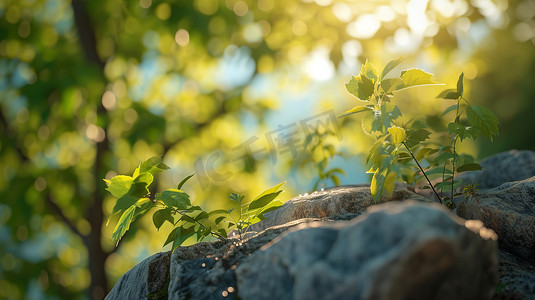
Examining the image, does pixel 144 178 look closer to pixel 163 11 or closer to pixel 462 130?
pixel 462 130

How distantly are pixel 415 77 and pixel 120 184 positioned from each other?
3.73 ft

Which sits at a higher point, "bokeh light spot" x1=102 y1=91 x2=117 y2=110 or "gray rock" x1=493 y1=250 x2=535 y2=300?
"bokeh light spot" x1=102 y1=91 x2=117 y2=110

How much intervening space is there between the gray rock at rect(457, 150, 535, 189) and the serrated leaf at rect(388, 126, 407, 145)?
4.52 ft

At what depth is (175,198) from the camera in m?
1.52

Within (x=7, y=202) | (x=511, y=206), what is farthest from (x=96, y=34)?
(x=511, y=206)

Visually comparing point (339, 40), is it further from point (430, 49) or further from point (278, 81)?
point (278, 81)

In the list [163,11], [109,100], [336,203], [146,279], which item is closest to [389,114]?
[336,203]

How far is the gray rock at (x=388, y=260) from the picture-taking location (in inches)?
29.5

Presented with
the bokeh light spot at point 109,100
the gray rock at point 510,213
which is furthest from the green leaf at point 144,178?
the bokeh light spot at point 109,100

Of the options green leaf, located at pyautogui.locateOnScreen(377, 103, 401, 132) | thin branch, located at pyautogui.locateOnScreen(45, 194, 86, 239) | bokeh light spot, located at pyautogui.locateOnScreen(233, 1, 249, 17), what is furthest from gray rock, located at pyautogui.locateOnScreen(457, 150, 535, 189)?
thin branch, located at pyautogui.locateOnScreen(45, 194, 86, 239)

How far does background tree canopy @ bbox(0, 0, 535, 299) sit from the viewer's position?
5383 mm

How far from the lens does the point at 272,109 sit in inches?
321

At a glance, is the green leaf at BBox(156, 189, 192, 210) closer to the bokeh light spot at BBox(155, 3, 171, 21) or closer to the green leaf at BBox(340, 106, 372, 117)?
the green leaf at BBox(340, 106, 372, 117)

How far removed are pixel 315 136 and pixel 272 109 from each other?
5098 mm
